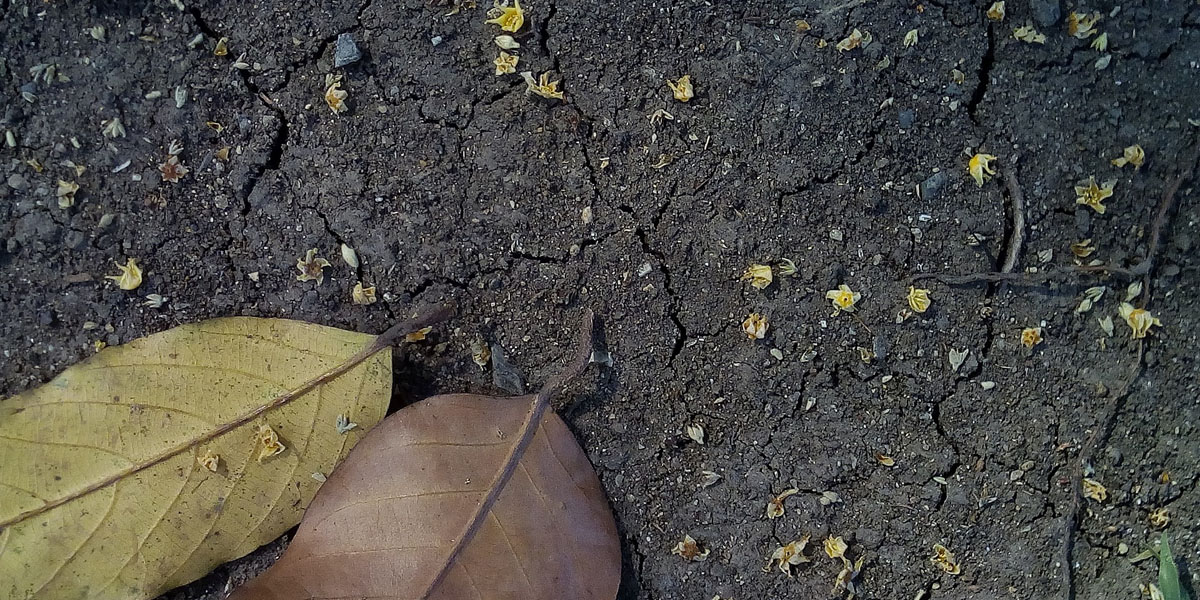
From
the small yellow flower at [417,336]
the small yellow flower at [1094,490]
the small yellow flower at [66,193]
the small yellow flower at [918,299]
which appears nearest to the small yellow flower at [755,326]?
the small yellow flower at [918,299]

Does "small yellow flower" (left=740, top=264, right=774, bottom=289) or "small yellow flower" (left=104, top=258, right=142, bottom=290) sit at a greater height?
"small yellow flower" (left=104, top=258, right=142, bottom=290)

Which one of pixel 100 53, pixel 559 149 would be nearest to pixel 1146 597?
pixel 559 149

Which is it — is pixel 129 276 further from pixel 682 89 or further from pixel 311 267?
pixel 682 89

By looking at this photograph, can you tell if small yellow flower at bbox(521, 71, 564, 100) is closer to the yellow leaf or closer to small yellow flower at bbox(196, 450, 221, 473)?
the yellow leaf

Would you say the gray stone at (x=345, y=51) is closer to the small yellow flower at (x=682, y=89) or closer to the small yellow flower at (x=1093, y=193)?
the small yellow flower at (x=682, y=89)

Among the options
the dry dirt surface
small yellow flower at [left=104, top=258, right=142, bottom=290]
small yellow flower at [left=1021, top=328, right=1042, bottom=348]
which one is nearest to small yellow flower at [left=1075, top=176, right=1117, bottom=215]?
the dry dirt surface
